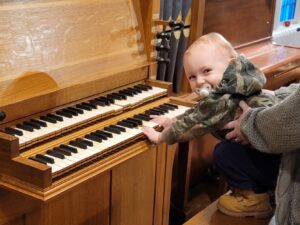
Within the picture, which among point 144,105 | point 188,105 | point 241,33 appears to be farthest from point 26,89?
point 241,33

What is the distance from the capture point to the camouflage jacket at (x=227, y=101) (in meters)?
1.66

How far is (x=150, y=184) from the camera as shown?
A: 2.54 m

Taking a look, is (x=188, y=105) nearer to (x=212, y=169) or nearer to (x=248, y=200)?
(x=248, y=200)

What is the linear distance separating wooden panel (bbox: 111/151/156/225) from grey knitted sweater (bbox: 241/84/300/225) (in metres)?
0.91

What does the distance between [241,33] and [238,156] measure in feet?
6.80

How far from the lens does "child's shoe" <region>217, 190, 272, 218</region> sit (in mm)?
A: 1792

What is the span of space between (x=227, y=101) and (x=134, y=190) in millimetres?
926

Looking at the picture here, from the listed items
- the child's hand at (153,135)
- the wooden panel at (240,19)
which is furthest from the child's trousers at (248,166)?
the wooden panel at (240,19)

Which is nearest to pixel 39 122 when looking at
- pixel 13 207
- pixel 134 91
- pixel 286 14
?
pixel 13 207

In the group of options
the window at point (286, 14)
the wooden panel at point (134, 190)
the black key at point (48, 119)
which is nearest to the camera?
the black key at point (48, 119)

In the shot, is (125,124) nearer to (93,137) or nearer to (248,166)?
(93,137)

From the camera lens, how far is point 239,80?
1.65m

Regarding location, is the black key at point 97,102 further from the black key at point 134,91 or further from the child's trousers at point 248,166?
the child's trousers at point 248,166

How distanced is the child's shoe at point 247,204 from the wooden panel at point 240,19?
4.94 ft
